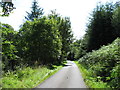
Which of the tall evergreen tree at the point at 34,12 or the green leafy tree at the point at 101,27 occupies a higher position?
the tall evergreen tree at the point at 34,12

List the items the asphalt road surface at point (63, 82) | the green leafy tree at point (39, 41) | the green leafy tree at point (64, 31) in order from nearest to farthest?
1. the asphalt road surface at point (63, 82)
2. the green leafy tree at point (39, 41)
3. the green leafy tree at point (64, 31)

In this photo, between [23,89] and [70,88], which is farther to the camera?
[70,88]

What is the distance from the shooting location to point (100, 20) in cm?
3350

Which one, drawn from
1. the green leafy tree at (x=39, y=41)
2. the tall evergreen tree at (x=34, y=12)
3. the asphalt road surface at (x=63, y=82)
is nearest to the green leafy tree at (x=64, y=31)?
the tall evergreen tree at (x=34, y=12)

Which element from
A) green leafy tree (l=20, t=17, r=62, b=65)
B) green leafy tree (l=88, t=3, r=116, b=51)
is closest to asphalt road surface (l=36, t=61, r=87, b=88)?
green leafy tree (l=20, t=17, r=62, b=65)

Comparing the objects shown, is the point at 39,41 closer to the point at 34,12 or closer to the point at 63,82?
the point at 63,82

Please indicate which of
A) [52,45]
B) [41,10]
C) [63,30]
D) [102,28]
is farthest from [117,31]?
[41,10]

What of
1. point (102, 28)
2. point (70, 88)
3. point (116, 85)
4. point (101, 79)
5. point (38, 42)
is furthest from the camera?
point (102, 28)

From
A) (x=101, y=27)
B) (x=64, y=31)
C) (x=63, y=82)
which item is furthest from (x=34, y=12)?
(x=63, y=82)

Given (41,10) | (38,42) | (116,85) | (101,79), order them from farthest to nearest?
(41,10) → (38,42) → (101,79) → (116,85)

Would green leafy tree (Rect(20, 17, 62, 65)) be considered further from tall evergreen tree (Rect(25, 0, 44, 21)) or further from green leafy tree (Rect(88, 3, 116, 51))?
tall evergreen tree (Rect(25, 0, 44, 21))

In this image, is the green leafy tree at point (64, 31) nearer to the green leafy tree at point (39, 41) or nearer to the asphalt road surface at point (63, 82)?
the green leafy tree at point (39, 41)

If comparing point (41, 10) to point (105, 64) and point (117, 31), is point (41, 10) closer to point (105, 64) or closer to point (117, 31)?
point (117, 31)

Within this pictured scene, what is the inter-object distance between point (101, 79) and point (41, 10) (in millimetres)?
44864
